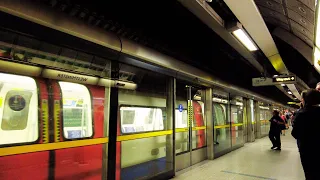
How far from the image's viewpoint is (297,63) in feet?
31.8

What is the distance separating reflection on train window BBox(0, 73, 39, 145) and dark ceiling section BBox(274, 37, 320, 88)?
6.63 metres

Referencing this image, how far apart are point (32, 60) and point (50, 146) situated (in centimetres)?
104

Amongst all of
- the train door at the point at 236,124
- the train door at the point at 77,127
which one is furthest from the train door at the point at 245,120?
the train door at the point at 77,127

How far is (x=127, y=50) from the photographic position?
133 inches

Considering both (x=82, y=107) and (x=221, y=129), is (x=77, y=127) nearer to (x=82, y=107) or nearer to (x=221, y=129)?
(x=82, y=107)

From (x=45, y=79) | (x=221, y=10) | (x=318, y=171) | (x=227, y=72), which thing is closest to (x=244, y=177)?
(x=318, y=171)

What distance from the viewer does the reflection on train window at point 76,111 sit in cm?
294

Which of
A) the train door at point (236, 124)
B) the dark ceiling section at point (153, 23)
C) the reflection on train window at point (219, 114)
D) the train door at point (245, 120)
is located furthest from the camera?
the train door at point (245, 120)

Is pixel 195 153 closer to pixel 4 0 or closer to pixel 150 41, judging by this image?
pixel 150 41

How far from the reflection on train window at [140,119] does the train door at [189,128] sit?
101 centimetres

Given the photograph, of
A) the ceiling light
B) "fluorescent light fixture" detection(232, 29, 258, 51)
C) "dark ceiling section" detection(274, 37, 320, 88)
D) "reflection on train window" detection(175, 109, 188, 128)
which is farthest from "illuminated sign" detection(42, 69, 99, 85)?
"dark ceiling section" detection(274, 37, 320, 88)

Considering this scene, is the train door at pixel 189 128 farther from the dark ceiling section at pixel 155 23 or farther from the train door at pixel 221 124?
the dark ceiling section at pixel 155 23

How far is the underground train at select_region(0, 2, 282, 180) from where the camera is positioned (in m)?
2.43

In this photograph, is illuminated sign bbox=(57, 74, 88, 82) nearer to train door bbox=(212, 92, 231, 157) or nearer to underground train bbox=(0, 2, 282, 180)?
underground train bbox=(0, 2, 282, 180)
